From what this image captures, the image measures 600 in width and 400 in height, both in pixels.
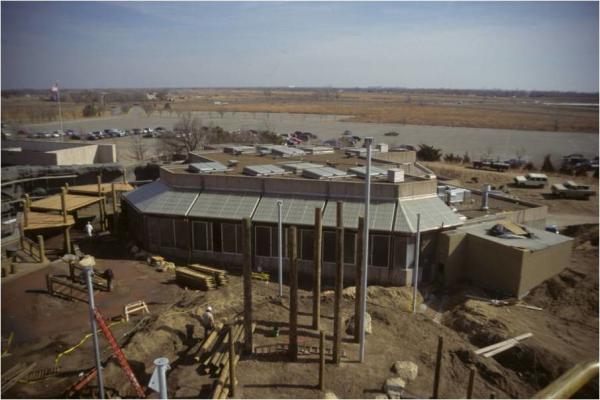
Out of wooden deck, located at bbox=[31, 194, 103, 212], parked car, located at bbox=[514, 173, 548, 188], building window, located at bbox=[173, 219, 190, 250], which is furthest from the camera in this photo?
parked car, located at bbox=[514, 173, 548, 188]

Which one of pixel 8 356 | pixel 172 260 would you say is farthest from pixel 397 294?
pixel 8 356

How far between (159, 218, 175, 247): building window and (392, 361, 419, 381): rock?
17.5 m

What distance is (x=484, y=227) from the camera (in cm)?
2791

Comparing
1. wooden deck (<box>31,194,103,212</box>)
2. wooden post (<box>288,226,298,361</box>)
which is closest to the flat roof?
wooden post (<box>288,226,298,361</box>)

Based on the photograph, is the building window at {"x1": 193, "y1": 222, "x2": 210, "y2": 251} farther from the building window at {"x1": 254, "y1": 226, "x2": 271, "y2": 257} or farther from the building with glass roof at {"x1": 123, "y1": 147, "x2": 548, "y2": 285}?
the building window at {"x1": 254, "y1": 226, "x2": 271, "y2": 257}

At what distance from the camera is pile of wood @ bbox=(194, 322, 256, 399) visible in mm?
15055

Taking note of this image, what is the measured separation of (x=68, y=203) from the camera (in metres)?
34.8

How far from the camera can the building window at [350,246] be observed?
85.3 ft

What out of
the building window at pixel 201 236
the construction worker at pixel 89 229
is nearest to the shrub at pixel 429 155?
the building window at pixel 201 236

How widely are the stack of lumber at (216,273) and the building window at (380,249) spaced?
8374 mm

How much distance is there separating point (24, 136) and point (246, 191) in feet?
229

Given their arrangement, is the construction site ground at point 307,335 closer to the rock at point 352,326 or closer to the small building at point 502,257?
the rock at point 352,326

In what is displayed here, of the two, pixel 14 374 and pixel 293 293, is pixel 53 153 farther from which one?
pixel 293 293

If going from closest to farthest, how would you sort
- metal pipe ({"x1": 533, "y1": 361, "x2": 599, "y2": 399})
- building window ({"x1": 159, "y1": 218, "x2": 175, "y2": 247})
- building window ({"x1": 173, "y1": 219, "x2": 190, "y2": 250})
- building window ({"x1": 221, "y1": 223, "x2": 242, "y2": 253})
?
metal pipe ({"x1": 533, "y1": 361, "x2": 599, "y2": 399}) → building window ({"x1": 221, "y1": 223, "x2": 242, "y2": 253}) → building window ({"x1": 173, "y1": 219, "x2": 190, "y2": 250}) → building window ({"x1": 159, "y1": 218, "x2": 175, "y2": 247})
